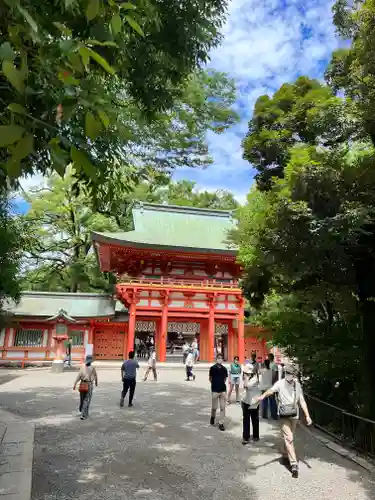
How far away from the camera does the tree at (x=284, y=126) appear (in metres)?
6.83

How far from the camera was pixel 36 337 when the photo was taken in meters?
21.0

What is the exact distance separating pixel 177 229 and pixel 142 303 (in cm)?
643

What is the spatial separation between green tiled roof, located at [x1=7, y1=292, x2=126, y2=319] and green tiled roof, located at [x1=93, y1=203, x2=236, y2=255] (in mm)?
4343

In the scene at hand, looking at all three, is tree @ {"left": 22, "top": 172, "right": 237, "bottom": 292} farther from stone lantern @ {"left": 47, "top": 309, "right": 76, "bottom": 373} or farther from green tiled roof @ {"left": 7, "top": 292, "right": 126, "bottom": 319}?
stone lantern @ {"left": 47, "top": 309, "right": 76, "bottom": 373}

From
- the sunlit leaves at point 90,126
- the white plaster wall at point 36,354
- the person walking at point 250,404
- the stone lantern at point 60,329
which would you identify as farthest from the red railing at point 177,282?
the sunlit leaves at point 90,126

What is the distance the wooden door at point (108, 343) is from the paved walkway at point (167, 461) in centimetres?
1344

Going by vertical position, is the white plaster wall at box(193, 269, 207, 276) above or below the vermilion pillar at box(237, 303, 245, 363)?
above

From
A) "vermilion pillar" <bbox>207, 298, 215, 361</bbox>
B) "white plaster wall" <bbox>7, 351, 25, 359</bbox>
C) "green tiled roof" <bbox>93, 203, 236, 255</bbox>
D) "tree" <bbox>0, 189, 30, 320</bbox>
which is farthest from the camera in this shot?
"green tiled roof" <bbox>93, 203, 236, 255</bbox>

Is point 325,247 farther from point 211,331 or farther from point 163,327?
point 211,331

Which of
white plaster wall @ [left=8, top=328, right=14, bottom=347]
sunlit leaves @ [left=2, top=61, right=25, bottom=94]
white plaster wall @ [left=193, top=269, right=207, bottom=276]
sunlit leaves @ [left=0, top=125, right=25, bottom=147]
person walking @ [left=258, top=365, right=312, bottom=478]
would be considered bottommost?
person walking @ [left=258, top=365, right=312, bottom=478]

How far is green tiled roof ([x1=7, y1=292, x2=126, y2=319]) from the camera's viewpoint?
852 inches

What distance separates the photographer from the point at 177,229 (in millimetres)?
26328

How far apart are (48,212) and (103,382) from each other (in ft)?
60.4

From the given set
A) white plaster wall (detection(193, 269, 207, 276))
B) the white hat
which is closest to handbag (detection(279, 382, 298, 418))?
the white hat
